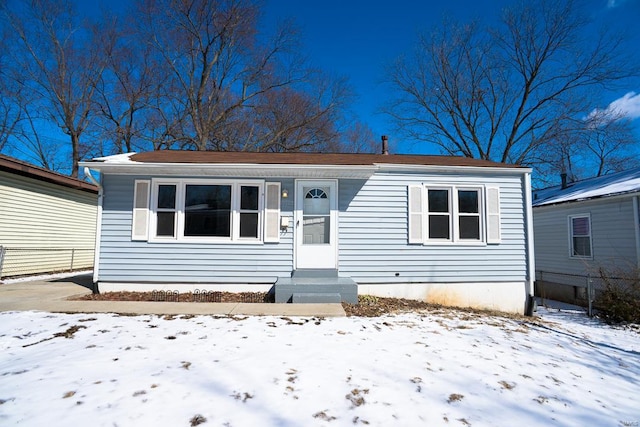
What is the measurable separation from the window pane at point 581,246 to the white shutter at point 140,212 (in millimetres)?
12342

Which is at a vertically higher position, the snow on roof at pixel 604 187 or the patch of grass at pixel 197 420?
the snow on roof at pixel 604 187

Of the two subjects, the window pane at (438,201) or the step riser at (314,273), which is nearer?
the step riser at (314,273)

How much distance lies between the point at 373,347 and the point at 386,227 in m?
3.76

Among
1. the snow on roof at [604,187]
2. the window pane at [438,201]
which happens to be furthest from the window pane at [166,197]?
the snow on roof at [604,187]

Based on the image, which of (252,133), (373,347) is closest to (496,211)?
(373,347)

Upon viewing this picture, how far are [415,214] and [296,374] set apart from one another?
510cm

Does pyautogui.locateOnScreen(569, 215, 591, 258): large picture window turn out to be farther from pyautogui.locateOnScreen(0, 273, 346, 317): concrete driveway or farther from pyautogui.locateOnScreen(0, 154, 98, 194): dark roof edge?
pyautogui.locateOnScreen(0, 154, 98, 194): dark roof edge

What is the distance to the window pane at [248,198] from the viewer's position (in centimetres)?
713

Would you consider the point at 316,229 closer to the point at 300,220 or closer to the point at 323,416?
the point at 300,220

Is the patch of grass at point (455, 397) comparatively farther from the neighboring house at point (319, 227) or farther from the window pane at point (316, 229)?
the window pane at point (316, 229)

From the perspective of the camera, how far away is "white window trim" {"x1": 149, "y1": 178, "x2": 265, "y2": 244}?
6996 millimetres

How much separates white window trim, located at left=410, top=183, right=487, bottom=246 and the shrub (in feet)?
9.70

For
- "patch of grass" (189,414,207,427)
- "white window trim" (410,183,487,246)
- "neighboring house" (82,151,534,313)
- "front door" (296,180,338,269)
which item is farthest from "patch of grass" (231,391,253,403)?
"white window trim" (410,183,487,246)

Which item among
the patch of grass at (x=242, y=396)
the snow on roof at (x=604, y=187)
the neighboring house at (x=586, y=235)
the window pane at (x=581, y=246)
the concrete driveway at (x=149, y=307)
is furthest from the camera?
the window pane at (x=581, y=246)
